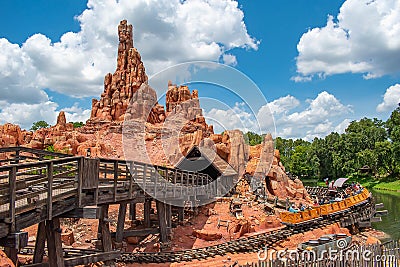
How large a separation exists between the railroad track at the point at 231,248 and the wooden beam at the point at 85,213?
665 cm

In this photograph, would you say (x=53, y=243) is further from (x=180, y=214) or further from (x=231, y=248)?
(x=180, y=214)

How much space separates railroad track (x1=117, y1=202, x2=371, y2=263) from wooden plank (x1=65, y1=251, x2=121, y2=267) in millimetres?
3735

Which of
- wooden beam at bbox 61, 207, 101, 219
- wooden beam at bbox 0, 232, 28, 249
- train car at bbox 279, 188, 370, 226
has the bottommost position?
train car at bbox 279, 188, 370, 226

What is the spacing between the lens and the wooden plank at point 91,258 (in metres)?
9.90

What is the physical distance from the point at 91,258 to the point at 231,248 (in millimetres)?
8307

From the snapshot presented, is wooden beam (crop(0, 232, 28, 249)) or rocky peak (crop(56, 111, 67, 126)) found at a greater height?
rocky peak (crop(56, 111, 67, 126))

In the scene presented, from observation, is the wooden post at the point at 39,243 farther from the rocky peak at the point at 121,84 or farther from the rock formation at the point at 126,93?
the rock formation at the point at 126,93

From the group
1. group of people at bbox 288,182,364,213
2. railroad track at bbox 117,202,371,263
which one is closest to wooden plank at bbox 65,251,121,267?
railroad track at bbox 117,202,371,263

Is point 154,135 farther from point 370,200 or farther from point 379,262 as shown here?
point 379,262

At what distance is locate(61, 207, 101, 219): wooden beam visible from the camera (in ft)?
30.3

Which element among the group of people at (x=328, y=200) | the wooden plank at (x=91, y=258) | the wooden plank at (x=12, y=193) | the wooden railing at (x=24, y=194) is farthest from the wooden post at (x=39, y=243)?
the group of people at (x=328, y=200)

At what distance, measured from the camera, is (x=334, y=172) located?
250 ft

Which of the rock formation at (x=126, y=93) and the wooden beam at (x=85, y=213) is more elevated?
the rock formation at (x=126, y=93)

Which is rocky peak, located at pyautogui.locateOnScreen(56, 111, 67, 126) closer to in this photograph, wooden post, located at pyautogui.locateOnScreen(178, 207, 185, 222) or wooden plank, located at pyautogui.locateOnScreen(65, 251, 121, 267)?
wooden post, located at pyautogui.locateOnScreen(178, 207, 185, 222)
